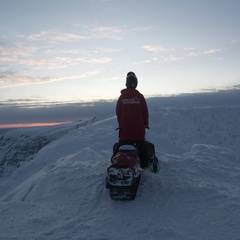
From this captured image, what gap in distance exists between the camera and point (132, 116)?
771 cm

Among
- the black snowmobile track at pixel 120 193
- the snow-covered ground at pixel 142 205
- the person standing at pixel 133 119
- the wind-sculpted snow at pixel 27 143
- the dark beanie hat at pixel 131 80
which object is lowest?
the wind-sculpted snow at pixel 27 143

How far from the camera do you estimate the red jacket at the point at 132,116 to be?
7707mm

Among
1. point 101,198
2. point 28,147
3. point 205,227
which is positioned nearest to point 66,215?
point 101,198

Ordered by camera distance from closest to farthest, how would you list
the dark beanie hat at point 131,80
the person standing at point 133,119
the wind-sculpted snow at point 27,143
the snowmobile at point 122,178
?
the snowmobile at point 122,178
the person standing at point 133,119
the dark beanie hat at point 131,80
the wind-sculpted snow at point 27,143

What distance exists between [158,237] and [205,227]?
102cm

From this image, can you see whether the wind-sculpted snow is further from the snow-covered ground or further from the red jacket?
the red jacket

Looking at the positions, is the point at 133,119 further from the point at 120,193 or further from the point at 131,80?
the point at 120,193

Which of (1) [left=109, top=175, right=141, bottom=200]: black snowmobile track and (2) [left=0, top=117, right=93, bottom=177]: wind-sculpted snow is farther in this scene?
(2) [left=0, top=117, right=93, bottom=177]: wind-sculpted snow

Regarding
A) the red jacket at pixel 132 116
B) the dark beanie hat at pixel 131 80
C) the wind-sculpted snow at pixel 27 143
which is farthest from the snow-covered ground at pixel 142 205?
the wind-sculpted snow at pixel 27 143

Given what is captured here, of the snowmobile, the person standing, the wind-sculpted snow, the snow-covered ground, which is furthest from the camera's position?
the wind-sculpted snow

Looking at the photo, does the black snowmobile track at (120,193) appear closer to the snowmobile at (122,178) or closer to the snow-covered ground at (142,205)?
the snowmobile at (122,178)

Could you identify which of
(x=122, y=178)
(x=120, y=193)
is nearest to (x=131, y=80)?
(x=122, y=178)

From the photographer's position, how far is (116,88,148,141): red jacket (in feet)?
25.3

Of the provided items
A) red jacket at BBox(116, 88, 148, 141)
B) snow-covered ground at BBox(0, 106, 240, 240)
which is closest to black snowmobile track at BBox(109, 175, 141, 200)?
snow-covered ground at BBox(0, 106, 240, 240)
